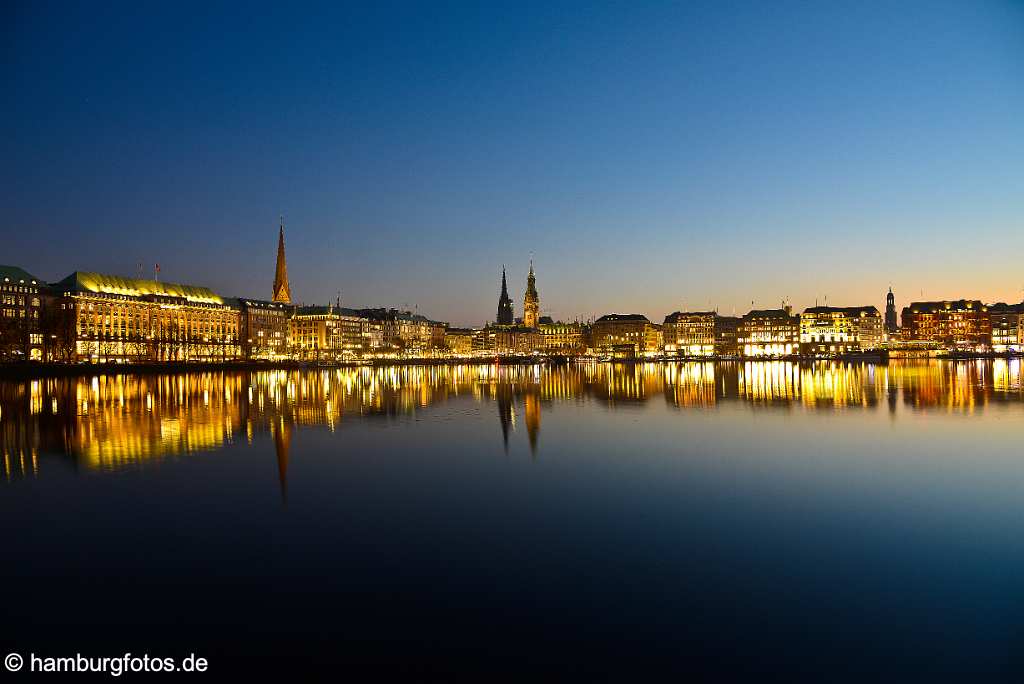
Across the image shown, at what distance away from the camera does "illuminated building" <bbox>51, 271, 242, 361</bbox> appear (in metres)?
108

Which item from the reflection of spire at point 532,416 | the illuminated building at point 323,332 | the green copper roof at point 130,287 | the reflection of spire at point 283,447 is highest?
the green copper roof at point 130,287

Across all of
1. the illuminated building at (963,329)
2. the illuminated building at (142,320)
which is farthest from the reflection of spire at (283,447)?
the illuminated building at (963,329)

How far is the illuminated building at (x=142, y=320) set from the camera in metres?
108

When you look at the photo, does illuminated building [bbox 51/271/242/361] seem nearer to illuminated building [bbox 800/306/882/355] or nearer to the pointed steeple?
the pointed steeple

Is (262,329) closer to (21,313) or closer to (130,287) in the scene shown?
(130,287)

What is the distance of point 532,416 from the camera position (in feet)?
105

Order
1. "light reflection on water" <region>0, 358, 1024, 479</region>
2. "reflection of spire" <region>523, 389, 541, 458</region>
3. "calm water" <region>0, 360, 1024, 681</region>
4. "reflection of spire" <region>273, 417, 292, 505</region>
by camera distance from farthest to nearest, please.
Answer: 1. "reflection of spire" <region>523, 389, 541, 458</region>
2. "light reflection on water" <region>0, 358, 1024, 479</region>
3. "reflection of spire" <region>273, 417, 292, 505</region>
4. "calm water" <region>0, 360, 1024, 681</region>

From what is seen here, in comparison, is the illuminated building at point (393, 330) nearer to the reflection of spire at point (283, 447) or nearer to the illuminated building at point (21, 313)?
the illuminated building at point (21, 313)

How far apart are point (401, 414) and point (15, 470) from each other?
689 inches

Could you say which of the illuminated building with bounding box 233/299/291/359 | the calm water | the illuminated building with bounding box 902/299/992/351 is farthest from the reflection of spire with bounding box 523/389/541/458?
the illuminated building with bounding box 902/299/992/351

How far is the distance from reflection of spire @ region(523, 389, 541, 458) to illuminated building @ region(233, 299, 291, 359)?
110m

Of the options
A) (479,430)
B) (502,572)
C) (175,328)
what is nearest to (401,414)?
(479,430)

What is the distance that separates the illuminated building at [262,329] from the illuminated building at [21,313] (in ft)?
137

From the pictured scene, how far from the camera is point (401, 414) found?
1300 inches
